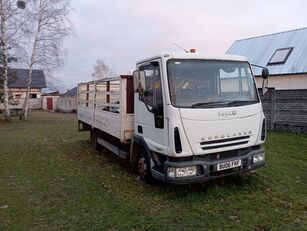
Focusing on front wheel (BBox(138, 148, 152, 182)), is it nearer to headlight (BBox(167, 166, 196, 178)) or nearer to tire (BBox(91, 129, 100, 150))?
headlight (BBox(167, 166, 196, 178))

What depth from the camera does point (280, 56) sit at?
23750 millimetres

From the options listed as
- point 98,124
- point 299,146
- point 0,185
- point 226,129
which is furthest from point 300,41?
point 0,185

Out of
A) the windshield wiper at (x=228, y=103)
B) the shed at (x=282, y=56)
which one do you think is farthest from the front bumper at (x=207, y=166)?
the shed at (x=282, y=56)

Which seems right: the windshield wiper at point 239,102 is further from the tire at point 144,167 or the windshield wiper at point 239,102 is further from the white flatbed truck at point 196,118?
the tire at point 144,167

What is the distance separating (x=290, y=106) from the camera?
574 inches

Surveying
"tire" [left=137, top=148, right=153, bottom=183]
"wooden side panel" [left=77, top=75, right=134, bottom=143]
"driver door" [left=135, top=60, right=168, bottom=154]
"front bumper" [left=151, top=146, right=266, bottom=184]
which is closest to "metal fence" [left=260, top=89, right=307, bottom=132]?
"wooden side panel" [left=77, top=75, right=134, bottom=143]

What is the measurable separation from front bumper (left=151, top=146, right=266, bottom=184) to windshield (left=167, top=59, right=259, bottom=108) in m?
0.92

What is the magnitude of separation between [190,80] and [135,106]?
172 centimetres

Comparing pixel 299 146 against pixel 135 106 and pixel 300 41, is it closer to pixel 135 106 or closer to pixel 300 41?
pixel 135 106

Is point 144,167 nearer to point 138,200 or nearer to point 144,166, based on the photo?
point 144,166

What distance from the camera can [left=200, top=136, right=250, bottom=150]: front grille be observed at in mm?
5820

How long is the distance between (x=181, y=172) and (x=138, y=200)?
1050 mm

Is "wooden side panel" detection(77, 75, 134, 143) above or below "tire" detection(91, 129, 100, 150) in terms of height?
above

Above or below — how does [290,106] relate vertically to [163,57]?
below
